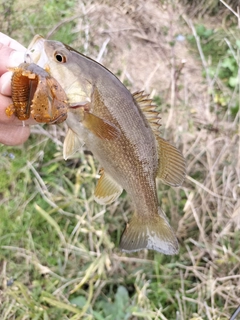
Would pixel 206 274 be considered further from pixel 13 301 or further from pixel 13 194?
pixel 13 194

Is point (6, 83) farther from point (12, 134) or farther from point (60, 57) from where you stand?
point (12, 134)

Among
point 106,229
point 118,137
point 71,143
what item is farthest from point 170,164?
point 106,229

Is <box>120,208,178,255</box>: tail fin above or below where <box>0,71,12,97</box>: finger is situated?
below

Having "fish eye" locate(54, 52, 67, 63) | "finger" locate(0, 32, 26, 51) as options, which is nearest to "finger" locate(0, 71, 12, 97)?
"fish eye" locate(54, 52, 67, 63)

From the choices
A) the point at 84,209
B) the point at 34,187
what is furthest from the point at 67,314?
the point at 34,187

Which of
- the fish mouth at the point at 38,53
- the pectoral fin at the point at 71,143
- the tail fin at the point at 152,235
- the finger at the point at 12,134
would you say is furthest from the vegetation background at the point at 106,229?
the fish mouth at the point at 38,53

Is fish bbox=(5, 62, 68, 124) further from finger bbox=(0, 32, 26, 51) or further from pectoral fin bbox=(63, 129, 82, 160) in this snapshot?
finger bbox=(0, 32, 26, 51)

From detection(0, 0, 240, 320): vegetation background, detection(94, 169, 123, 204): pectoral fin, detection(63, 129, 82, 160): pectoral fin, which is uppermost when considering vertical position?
detection(63, 129, 82, 160): pectoral fin
